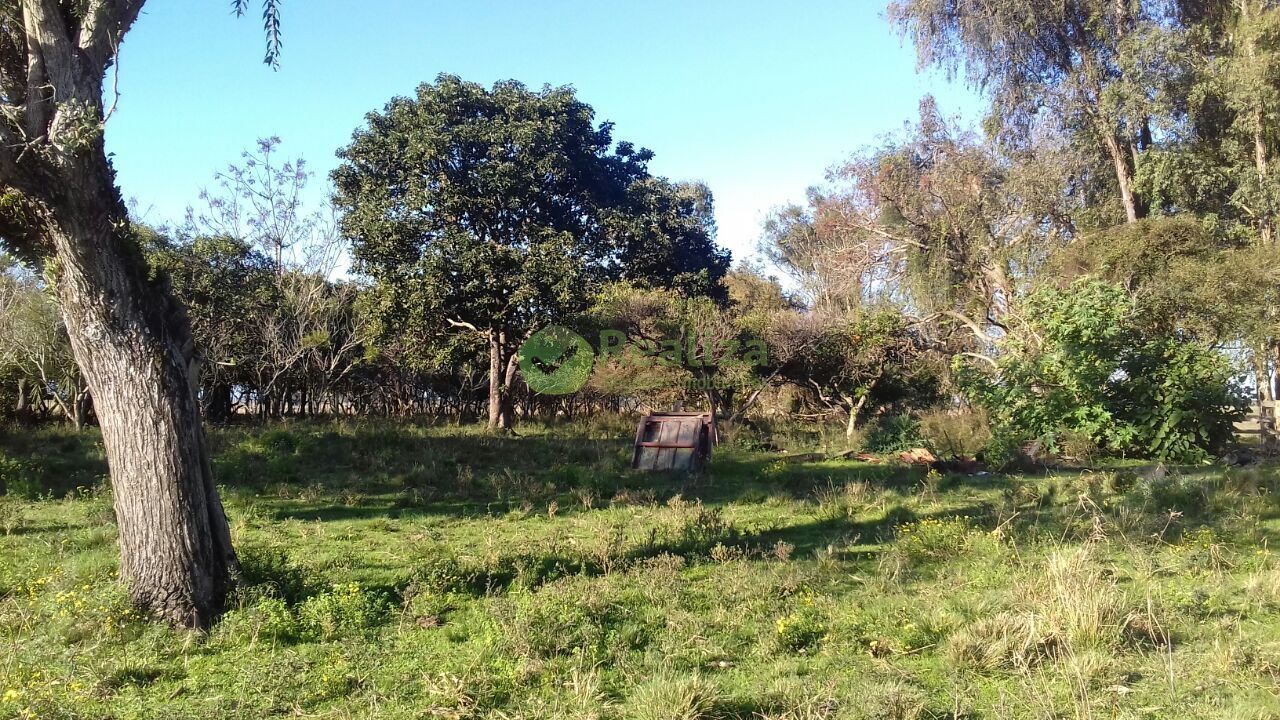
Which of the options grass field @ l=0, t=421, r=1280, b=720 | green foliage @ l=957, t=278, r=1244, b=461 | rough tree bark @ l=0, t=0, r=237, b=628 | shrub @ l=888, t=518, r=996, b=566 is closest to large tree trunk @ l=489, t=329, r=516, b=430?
grass field @ l=0, t=421, r=1280, b=720

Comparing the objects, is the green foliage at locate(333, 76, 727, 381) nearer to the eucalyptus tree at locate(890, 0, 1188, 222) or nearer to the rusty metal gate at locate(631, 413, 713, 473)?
the rusty metal gate at locate(631, 413, 713, 473)

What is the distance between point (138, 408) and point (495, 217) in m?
12.3

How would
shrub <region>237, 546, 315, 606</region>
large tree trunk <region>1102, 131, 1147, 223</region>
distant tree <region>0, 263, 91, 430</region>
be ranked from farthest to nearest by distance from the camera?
large tree trunk <region>1102, 131, 1147, 223</region> < distant tree <region>0, 263, 91, 430</region> < shrub <region>237, 546, 315, 606</region>

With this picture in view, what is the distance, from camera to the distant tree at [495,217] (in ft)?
52.2

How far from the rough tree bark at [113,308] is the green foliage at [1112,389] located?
12384 mm

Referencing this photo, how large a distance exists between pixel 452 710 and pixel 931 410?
743 inches

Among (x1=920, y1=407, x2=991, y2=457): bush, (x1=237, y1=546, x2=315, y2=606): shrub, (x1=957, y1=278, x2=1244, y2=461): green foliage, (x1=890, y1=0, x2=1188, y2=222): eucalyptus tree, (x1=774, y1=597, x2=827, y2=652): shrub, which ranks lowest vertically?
Answer: (x1=774, y1=597, x2=827, y2=652): shrub

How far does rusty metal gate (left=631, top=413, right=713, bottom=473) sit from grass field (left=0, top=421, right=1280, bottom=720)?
113 inches

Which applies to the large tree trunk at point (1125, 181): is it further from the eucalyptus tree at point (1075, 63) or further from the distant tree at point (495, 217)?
the distant tree at point (495, 217)

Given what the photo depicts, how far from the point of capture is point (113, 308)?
190 inches

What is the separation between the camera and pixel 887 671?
436 centimetres

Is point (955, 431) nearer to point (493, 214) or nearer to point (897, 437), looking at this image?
point (897, 437)

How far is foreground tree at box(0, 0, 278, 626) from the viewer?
4641 millimetres

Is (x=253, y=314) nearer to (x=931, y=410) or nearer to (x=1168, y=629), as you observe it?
(x=931, y=410)
